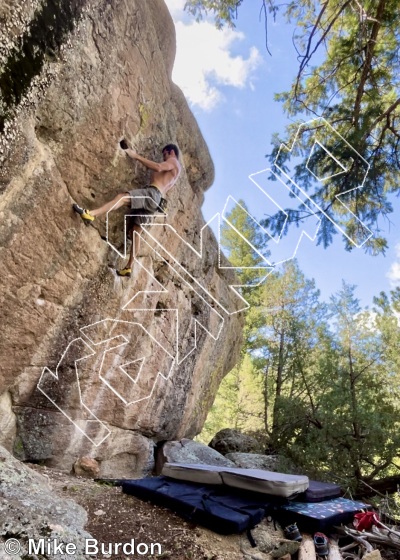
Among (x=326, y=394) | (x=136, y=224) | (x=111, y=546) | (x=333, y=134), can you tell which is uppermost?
(x=333, y=134)

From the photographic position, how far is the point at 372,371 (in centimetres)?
991

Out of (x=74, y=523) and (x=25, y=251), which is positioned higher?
(x=25, y=251)

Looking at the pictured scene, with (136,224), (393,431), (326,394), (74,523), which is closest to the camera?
(74,523)

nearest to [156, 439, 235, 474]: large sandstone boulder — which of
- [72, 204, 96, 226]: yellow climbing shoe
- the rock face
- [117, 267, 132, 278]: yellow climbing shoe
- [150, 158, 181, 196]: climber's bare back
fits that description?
the rock face

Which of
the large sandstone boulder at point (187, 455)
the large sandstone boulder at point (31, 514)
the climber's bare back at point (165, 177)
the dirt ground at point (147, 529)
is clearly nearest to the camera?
the large sandstone boulder at point (31, 514)

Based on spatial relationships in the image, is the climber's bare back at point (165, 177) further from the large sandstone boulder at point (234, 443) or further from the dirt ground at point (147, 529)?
the large sandstone boulder at point (234, 443)

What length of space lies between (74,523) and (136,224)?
166 inches

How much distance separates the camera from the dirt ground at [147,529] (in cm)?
338

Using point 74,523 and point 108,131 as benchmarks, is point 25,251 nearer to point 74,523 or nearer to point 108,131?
point 108,131

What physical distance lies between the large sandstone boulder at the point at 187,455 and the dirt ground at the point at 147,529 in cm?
359

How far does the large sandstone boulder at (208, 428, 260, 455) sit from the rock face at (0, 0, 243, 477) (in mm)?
4176

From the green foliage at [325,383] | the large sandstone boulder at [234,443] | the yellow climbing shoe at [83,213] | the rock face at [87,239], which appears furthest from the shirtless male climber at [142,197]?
the large sandstone boulder at [234,443]

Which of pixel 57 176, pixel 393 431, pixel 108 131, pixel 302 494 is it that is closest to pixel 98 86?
pixel 108 131

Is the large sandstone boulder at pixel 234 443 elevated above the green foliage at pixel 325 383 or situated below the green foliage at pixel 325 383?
below
